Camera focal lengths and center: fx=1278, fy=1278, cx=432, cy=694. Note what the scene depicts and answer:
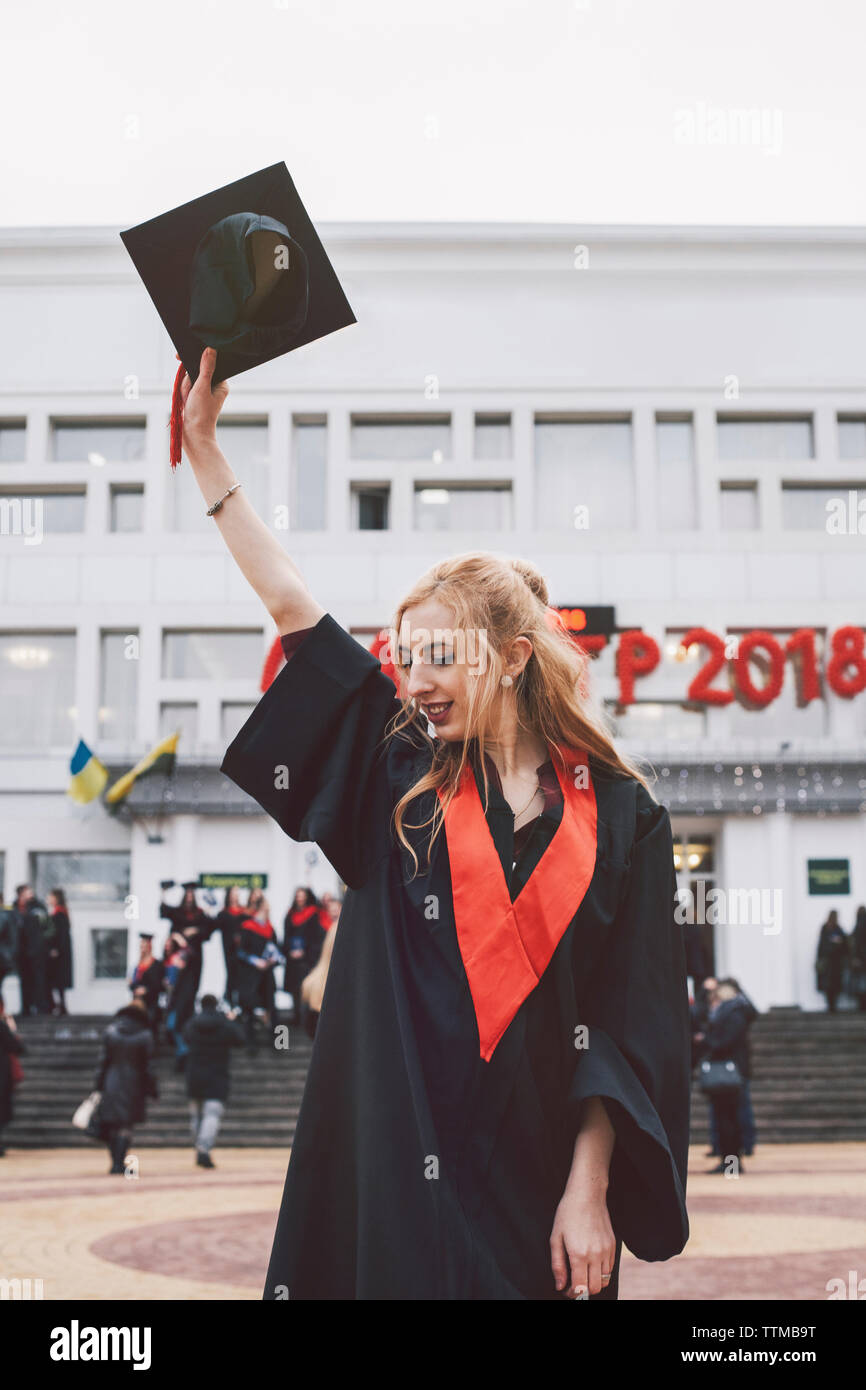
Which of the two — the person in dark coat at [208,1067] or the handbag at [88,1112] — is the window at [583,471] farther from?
the handbag at [88,1112]

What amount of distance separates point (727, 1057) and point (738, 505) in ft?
53.1

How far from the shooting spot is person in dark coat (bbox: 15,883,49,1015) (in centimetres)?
2028

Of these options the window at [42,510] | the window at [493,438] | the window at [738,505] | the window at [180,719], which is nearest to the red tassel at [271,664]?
the window at [180,719]

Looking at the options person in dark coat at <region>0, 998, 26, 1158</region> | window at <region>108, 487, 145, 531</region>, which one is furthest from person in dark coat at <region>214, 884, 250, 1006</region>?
window at <region>108, 487, 145, 531</region>

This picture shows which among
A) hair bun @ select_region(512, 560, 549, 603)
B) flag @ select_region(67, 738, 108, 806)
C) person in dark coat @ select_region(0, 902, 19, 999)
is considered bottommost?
person in dark coat @ select_region(0, 902, 19, 999)

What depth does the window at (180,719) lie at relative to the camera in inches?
992

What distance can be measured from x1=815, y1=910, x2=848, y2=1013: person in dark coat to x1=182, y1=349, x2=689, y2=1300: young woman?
21.3m

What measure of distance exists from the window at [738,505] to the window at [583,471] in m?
1.93

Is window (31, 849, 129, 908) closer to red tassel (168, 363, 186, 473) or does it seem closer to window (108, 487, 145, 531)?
window (108, 487, 145, 531)

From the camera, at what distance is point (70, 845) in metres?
25.0

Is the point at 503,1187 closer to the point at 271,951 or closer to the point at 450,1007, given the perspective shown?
the point at 450,1007

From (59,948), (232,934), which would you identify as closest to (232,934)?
(232,934)

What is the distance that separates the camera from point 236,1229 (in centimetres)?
930

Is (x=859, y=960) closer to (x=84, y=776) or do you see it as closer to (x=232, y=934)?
(x=232, y=934)
